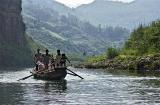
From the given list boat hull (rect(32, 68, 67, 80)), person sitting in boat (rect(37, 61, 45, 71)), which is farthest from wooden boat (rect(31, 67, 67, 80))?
person sitting in boat (rect(37, 61, 45, 71))

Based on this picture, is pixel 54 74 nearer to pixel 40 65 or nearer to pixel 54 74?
pixel 54 74

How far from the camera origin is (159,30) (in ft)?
653

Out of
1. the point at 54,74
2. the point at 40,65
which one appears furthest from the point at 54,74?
the point at 40,65

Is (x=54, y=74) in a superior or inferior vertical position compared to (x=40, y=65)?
inferior

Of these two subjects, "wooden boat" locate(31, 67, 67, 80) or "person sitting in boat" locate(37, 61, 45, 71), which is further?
"person sitting in boat" locate(37, 61, 45, 71)

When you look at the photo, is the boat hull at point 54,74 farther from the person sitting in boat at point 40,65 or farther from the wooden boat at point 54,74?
the person sitting in boat at point 40,65

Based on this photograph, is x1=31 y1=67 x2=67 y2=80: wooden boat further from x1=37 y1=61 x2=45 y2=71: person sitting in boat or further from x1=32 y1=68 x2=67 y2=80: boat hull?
x1=37 y1=61 x2=45 y2=71: person sitting in boat

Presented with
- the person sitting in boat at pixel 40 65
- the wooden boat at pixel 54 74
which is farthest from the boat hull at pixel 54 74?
the person sitting in boat at pixel 40 65

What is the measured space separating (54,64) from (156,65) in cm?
6935

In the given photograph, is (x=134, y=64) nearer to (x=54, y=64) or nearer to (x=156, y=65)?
(x=156, y=65)

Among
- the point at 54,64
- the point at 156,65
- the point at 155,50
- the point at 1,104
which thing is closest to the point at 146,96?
the point at 1,104

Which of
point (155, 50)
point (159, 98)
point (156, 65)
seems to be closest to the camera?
point (159, 98)

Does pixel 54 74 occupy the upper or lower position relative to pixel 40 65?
lower

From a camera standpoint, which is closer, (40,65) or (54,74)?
(54,74)
